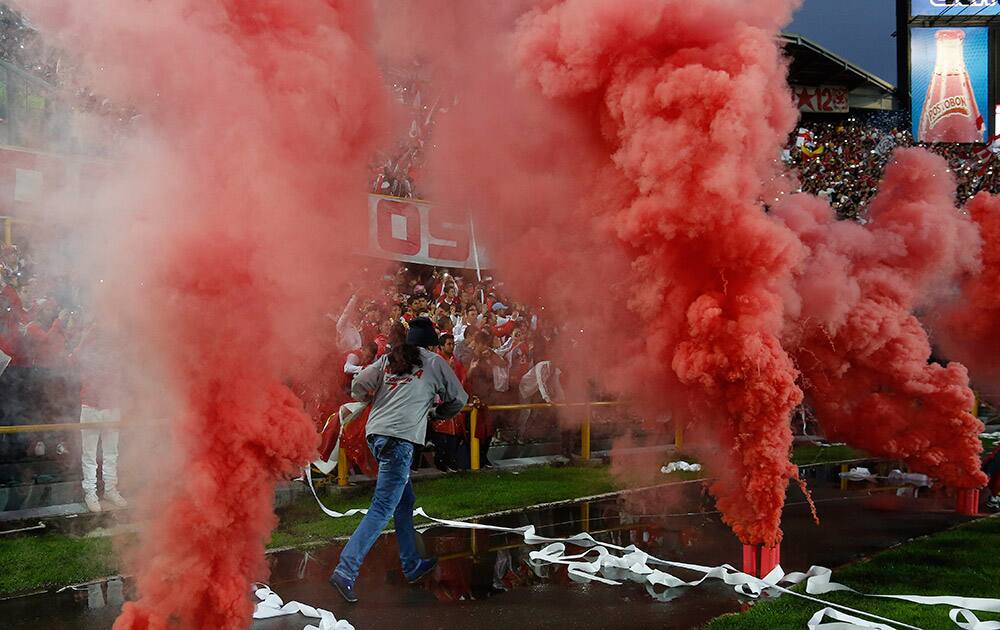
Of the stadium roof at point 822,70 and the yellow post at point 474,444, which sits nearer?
the yellow post at point 474,444

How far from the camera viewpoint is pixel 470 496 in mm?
9570

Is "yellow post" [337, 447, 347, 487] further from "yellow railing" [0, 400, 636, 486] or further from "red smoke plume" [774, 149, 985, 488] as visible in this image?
"red smoke plume" [774, 149, 985, 488]

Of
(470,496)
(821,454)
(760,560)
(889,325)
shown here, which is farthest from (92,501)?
(821,454)

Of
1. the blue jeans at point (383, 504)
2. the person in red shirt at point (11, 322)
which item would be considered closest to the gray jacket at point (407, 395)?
the blue jeans at point (383, 504)

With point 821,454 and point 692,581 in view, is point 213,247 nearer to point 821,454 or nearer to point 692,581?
point 692,581

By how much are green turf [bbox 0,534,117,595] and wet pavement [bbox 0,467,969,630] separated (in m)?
0.25

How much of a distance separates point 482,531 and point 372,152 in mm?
4079

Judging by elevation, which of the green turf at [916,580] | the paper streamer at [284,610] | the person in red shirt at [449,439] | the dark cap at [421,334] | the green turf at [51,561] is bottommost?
the green turf at [916,580]

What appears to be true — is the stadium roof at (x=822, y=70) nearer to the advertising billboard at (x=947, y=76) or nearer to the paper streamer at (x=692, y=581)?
the advertising billboard at (x=947, y=76)

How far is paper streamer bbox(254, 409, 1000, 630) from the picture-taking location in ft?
17.7

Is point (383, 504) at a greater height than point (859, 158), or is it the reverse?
point (859, 158)

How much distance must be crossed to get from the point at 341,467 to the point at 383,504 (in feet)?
12.6

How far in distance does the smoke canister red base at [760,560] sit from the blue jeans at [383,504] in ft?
8.08

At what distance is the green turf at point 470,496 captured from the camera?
7891 millimetres
